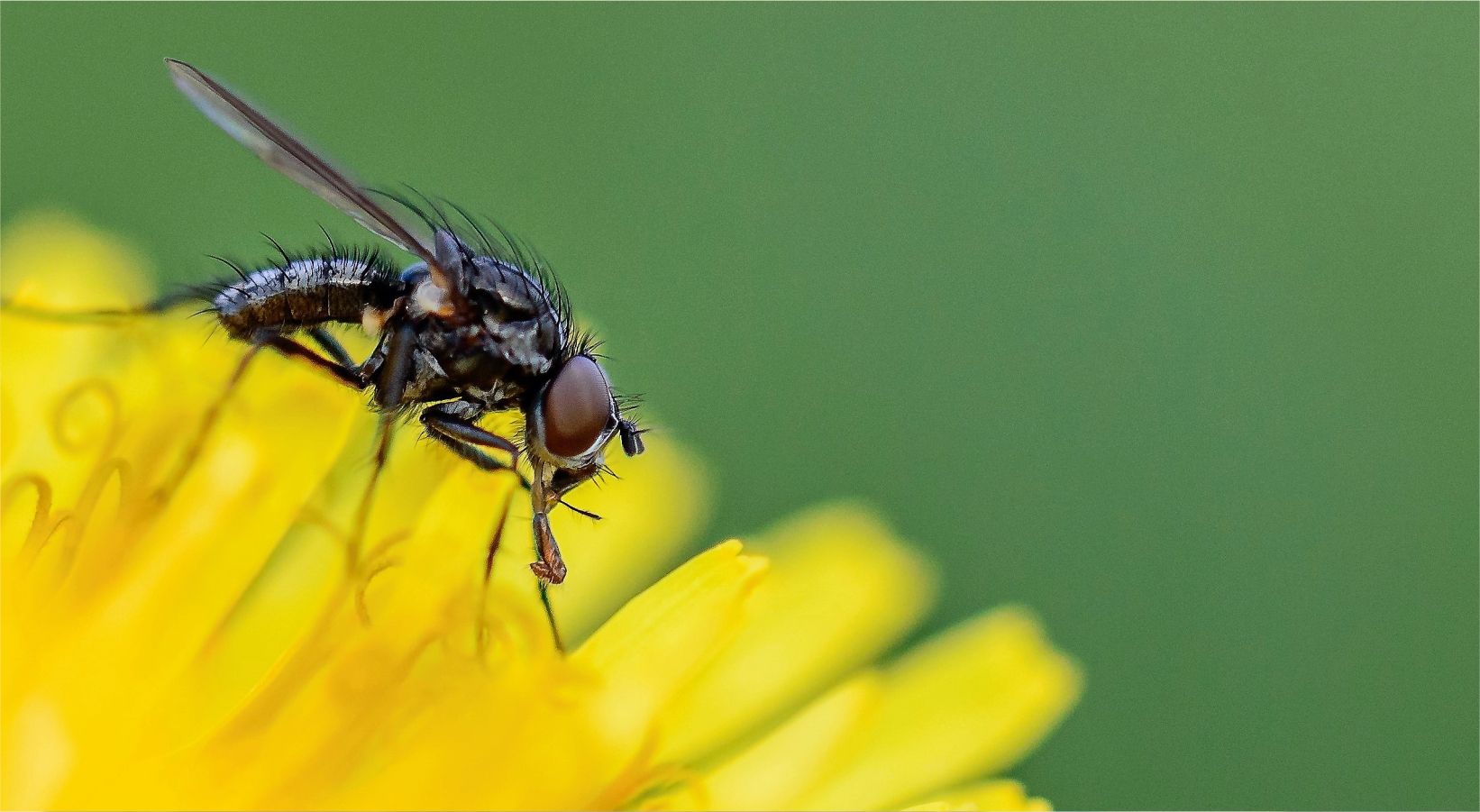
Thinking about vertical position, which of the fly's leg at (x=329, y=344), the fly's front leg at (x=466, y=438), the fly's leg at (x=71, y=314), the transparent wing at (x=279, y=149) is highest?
the transparent wing at (x=279, y=149)

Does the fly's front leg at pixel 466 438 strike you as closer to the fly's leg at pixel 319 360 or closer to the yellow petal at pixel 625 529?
the fly's leg at pixel 319 360

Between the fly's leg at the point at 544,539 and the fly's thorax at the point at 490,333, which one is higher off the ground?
the fly's thorax at the point at 490,333

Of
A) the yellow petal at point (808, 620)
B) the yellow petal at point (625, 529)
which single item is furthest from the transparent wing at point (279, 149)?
the yellow petal at point (808, 620)

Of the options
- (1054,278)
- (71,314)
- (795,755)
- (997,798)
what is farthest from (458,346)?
(1054,278)

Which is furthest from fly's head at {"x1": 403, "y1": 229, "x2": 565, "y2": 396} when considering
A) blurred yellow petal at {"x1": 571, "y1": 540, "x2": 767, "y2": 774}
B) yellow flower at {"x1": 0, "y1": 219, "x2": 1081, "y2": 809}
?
blurred yellow petal at {"x1": 571, "y1": 540, "x2": 767, "y2": 774}

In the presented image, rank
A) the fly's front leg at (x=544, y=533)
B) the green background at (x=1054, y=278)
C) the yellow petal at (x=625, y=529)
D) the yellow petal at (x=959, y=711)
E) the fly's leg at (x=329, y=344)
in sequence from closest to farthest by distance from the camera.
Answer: the fly's front leg at (x=544, y=533), the fly's leg at (x=329, y=344), the yellow petal at (x=959, y=711), the yellow petal at (x=625, y=529), the green background at (x=1054, y=278)

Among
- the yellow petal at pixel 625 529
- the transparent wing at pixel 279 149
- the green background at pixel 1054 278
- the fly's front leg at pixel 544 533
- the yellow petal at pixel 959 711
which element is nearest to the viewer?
the transparent wing at pixel 279 149
